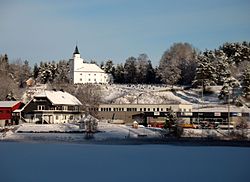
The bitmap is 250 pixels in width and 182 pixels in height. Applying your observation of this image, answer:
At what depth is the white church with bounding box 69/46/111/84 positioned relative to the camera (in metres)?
94.6

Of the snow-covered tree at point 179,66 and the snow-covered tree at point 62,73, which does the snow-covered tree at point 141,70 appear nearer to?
the snow-covered tree at point 179,66

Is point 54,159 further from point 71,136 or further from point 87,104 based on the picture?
point 87,104

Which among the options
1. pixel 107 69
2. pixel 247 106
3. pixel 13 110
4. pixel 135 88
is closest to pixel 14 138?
pixel 13 110

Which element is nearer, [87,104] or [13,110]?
[13,110]

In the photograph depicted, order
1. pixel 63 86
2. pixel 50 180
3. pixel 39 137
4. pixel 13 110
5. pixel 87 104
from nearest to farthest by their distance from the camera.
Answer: pixel 50 180 < pixel 39 137 < pixel 13 110 < pixel 87 104 < pixel 63 86

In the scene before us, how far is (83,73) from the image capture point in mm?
94938

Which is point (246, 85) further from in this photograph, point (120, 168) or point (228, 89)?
point (120, 168)

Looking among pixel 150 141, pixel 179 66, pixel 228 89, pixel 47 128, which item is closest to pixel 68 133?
pixel 47 128

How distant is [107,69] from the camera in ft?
341

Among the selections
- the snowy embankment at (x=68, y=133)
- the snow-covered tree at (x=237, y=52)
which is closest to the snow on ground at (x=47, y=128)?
the snowy embankment at (x=68, y=133)

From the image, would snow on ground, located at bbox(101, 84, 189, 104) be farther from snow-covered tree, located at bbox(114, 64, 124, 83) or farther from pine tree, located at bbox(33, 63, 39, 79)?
pine tree, located at bbox(33, 63, 39, 79)

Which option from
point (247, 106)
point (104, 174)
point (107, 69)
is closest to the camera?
point (104, 174)

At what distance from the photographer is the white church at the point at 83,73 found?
94.6 m

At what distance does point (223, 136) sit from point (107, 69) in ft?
197
